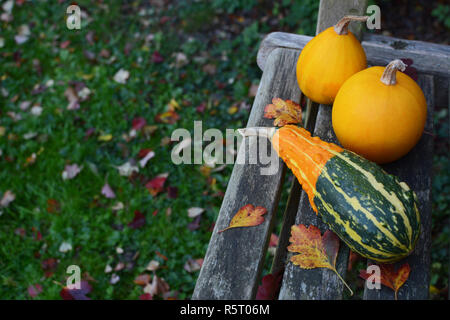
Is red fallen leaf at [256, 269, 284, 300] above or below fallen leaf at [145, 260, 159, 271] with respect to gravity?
above

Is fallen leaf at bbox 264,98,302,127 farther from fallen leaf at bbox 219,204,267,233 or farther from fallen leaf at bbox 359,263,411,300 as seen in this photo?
fallen leaf at bbox 359,263,411,300

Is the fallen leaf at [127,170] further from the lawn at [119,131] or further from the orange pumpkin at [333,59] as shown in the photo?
the orange pumpkin at [333,59]

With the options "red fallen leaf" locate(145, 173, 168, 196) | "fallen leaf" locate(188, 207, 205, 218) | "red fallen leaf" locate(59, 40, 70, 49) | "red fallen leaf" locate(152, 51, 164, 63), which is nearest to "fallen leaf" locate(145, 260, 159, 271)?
"fallen leaf" locate(188, 207, 205, 218)

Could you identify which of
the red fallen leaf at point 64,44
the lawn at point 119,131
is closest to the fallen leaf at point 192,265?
the lawn at point 119,131

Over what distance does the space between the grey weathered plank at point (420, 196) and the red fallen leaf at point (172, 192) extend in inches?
63.2

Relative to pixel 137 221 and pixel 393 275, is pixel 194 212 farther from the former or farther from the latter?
pixel 393 275

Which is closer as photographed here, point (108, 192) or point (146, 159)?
point (108, 192)

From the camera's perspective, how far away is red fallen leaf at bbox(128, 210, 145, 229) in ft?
8.66

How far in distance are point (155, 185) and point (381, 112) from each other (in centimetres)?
182

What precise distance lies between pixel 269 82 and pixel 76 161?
1.79 m

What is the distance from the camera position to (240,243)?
54.5 inches

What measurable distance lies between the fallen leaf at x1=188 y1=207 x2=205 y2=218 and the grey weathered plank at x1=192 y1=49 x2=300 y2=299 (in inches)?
43.5

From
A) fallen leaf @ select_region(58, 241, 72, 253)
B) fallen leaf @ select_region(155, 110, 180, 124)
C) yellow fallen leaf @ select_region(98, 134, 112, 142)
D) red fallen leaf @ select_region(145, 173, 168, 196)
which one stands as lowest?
fallen leaf @ select_region(58, 241, 72, 253)

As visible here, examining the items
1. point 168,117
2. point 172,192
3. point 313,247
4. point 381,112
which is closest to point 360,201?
point 313,247
